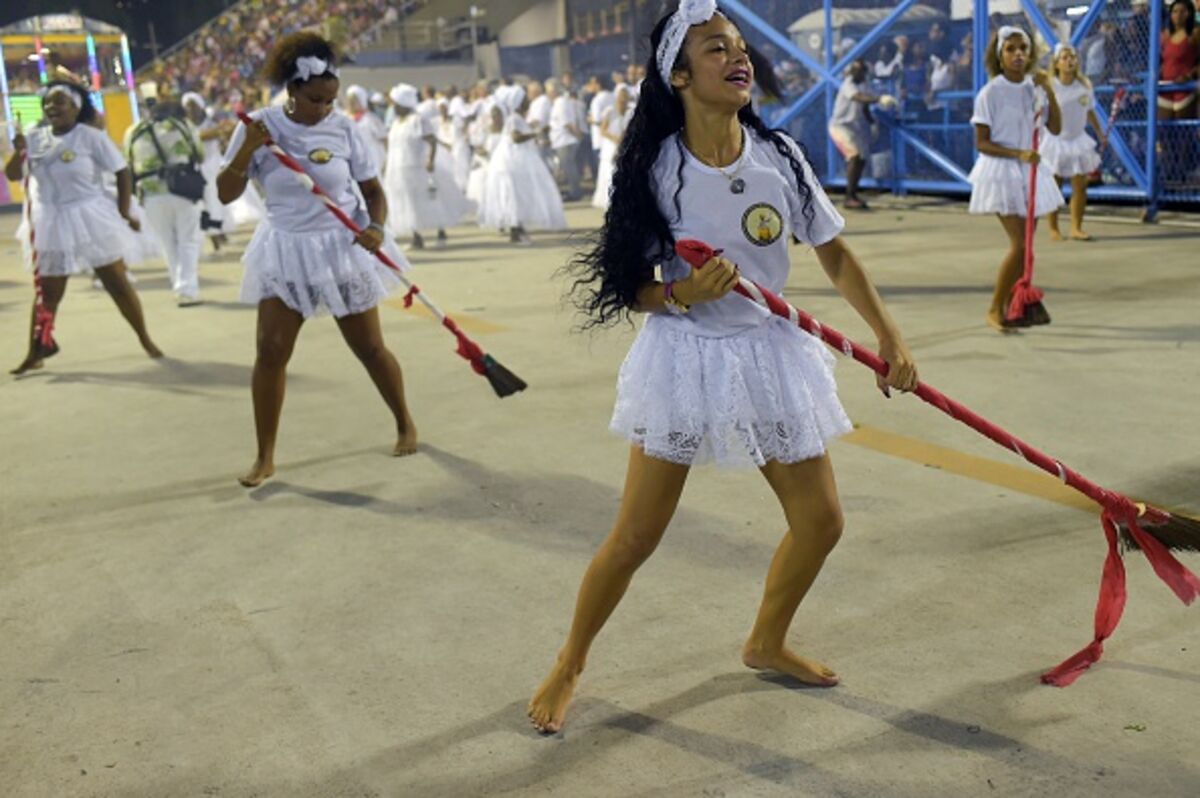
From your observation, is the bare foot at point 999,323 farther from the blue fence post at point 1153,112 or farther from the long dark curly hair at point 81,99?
the long dark curly hair at point 81,99

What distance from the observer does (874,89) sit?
57.5 feet

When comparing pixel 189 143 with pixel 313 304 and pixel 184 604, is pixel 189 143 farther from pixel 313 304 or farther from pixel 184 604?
pixel 184 604

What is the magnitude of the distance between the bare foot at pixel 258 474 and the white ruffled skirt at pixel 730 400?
298 centimetres

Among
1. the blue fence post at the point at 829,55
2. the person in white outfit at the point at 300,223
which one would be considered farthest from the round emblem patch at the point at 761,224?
the blue fence post at the point at 829,55

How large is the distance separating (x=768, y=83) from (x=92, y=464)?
366 centimetres

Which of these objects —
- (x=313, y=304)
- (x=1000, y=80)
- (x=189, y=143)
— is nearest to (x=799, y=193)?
(x=313, y=304)

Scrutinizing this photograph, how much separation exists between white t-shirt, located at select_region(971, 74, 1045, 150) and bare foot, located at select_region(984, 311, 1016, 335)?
3.35 feet

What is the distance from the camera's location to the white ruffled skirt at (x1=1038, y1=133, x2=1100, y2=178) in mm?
11867

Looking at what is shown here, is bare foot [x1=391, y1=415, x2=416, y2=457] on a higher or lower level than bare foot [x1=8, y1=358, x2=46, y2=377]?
lower

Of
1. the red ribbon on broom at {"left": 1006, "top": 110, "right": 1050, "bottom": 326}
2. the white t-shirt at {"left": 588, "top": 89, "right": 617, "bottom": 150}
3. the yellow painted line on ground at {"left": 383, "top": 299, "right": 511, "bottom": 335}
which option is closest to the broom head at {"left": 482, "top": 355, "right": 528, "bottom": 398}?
the yellow painted line on ground at {"left": 383, "top": 299, "right": 511, "bottom": 335}

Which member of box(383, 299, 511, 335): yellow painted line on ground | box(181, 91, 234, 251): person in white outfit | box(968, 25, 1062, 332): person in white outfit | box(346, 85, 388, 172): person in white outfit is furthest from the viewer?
box(346, 85, 388, 172): person in white outfit

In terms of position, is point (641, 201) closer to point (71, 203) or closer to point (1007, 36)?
point (1007, 36)

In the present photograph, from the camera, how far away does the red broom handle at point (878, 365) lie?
9.72 feet

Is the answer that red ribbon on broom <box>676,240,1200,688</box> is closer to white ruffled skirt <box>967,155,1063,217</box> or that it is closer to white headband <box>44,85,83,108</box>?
white ruffled skirt <box>967,155,1063,217</box>
